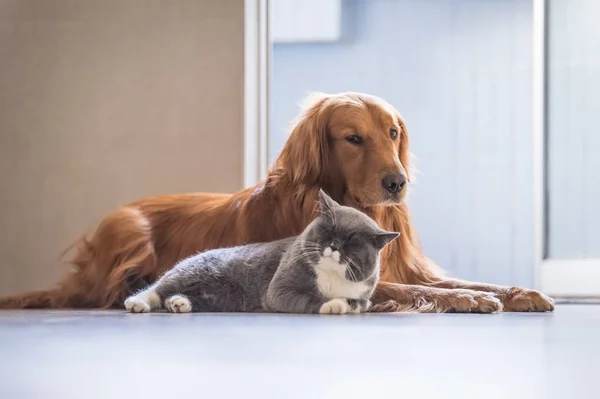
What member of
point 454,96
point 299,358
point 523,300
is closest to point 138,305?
point 523,300

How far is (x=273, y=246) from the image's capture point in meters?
2.33

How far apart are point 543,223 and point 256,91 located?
121cm

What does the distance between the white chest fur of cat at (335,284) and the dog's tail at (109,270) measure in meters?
0.75

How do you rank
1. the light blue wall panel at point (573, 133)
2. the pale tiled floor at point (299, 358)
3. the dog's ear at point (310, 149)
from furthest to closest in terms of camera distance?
the light blue wall panel at point (573, 133) < the dog's ear at point (310, 149) < the pale tiled floor at point (299, 358)

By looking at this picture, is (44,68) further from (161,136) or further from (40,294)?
(40,294)

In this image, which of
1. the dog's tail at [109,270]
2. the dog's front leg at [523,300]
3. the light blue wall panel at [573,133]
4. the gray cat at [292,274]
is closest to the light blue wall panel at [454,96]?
the light blue wall panel at [573,133]

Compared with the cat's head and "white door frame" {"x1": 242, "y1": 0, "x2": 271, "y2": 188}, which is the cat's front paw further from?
"white door frame" {"x1": 242, "y1": 0, "x2": 271, "y2": 188}

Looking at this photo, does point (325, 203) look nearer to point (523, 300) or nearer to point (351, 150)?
point (351, 150)

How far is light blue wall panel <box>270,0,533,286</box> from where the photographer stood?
4109 millimetres

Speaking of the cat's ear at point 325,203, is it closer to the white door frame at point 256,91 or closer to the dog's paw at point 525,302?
the dog's paw at point 525,302

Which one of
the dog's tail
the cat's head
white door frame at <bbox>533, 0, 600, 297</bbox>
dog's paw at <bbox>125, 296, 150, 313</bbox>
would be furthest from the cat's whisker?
white door frame at <bbox>533, 0, 600, 297</bbox>

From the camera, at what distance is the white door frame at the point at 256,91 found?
132 inches

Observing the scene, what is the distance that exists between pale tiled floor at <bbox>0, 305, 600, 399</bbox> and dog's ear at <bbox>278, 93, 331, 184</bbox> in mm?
576

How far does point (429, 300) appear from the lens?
7.48 ft
